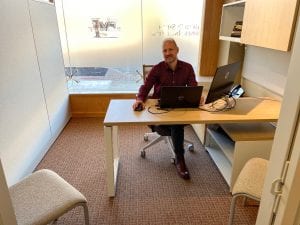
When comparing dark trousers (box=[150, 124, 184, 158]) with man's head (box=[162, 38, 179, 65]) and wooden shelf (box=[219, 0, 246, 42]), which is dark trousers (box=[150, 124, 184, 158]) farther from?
wooden shelf (box=[219, 0, 246, 42])

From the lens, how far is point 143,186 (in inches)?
88.2

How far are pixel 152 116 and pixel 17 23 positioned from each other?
152 cm

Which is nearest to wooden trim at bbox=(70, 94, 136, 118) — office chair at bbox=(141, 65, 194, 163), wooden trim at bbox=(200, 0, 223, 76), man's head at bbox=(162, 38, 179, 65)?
office chair at bbox=(141, 65, 194, 163)

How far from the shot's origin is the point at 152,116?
1957mm

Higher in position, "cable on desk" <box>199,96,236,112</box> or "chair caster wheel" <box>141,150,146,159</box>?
"cable on desk" <box>199,96,236,112</box>

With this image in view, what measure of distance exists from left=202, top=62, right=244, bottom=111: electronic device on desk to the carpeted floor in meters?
0.72

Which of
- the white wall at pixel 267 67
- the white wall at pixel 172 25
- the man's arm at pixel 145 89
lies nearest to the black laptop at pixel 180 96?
the man's arm at pixel 145 89

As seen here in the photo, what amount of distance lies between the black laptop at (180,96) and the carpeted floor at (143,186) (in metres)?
0.77

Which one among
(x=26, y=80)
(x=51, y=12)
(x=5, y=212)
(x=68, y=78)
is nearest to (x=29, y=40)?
(x=26, y=80)

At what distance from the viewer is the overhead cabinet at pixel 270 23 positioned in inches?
63.1

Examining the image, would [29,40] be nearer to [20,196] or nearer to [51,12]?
[51,12]

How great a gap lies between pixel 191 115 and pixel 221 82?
0.38 metres

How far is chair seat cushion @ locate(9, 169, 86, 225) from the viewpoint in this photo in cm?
122

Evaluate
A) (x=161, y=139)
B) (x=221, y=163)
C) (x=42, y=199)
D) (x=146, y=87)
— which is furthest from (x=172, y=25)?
(x=42, y=199)
